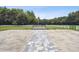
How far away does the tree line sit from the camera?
303cm

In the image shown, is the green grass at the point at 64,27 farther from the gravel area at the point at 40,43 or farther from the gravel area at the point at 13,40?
the gravel area at the point at 13,40

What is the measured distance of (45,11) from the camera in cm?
301

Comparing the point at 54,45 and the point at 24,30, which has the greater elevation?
the point at 24,30

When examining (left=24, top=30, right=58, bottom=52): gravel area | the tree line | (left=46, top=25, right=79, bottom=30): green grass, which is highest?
the tree line

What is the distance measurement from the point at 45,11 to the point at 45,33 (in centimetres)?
35

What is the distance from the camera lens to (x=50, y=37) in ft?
9.95

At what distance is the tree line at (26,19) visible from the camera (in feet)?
9.94

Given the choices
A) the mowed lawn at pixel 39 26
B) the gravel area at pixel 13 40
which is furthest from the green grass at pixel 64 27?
the gravel area at pixel 13 40

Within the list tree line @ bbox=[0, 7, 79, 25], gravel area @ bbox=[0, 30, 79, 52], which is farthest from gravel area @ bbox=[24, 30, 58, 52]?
tree line @ bbox=[0, 7, 79, 25]

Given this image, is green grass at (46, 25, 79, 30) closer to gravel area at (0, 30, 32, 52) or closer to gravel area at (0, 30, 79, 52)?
gravel area at (0, 30, 79, 52)

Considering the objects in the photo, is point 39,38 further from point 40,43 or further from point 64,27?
point 64,27
